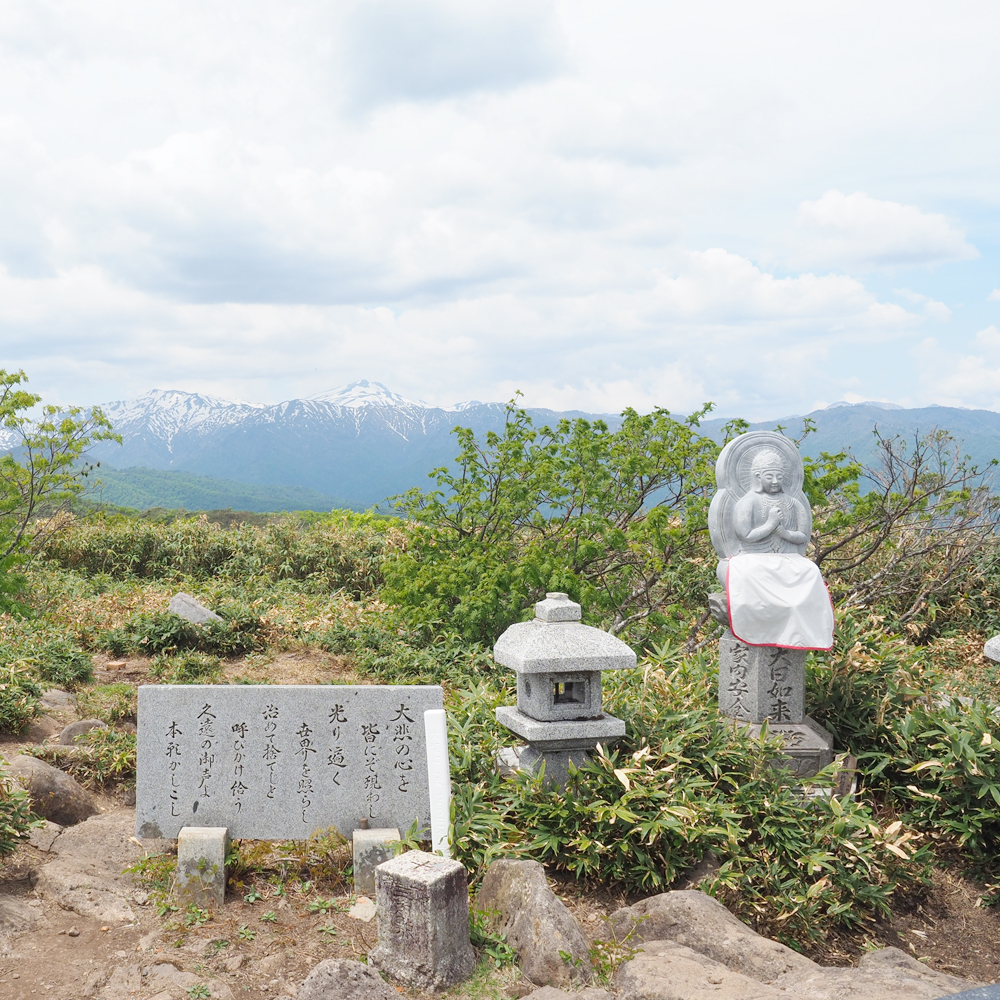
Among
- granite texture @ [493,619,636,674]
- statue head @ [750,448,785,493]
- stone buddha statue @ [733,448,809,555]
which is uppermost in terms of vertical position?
statue head @ [750,448,785,493]

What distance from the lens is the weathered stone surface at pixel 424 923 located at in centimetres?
323

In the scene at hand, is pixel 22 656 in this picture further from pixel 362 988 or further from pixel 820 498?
pixel 820 498

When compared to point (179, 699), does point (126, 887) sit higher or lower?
lower

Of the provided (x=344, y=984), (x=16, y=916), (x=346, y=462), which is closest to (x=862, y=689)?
(x=344, y=984)

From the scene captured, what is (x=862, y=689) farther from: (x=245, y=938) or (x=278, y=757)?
(x=245, y=938)

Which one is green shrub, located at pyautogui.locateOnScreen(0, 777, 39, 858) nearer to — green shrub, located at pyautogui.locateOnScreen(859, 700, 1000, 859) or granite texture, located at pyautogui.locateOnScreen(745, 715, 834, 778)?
granite texture, located at pyautogui.locateOnScreen(745, 715, 834, 778)

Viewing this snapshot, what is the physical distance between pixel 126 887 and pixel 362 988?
2.00 metres

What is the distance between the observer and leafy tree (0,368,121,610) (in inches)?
371

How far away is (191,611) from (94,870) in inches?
216

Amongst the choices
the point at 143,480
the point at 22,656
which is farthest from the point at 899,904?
the point at 143,480

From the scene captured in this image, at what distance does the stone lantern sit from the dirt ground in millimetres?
754

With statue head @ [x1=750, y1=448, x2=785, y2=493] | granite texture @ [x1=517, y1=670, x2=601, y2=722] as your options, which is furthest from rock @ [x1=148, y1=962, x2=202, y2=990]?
statue head @ [x1=750, y1=448, x2=785, y2=493]

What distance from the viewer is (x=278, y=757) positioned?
4.47 m

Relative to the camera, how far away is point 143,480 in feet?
366
